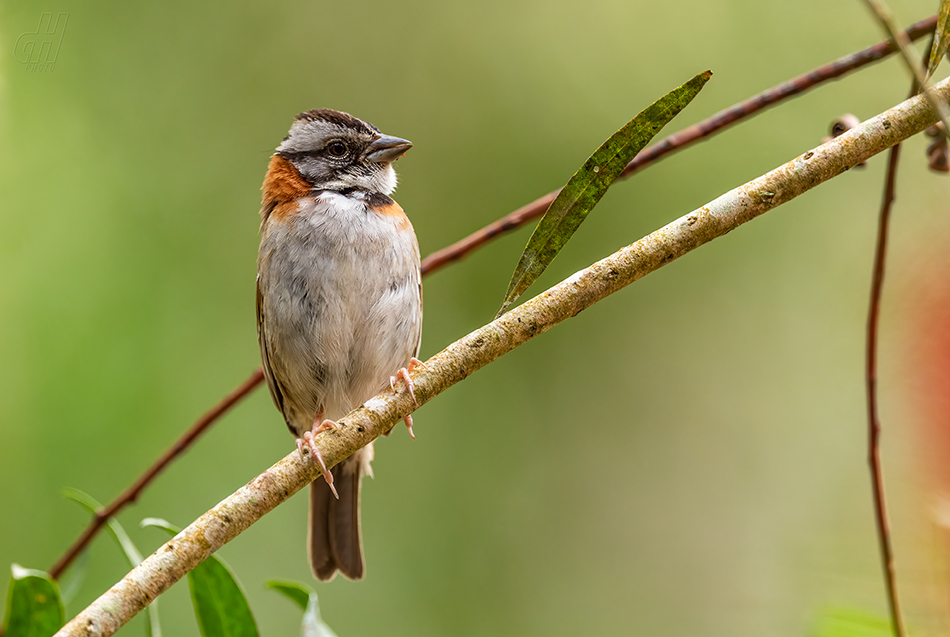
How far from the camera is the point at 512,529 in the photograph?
559 centimetres

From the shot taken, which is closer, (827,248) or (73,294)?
(73,294)

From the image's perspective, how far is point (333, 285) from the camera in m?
2.61

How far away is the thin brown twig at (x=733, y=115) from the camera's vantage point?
174 centimetres

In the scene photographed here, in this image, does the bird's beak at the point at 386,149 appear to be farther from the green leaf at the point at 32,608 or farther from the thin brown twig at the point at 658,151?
the green leaf at the point at 32,608

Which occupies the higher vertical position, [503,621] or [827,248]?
[827,248]

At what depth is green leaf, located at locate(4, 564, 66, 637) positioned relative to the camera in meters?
1.77

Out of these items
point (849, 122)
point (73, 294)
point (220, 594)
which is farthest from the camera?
point (73, 294)

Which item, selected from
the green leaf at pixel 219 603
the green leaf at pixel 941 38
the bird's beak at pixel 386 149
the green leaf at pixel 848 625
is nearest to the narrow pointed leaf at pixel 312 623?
the green leaf at pixel 219 603

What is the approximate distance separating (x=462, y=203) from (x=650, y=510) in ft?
8.18

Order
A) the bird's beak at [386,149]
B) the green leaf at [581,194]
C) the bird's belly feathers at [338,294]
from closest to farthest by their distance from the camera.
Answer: the green leaf at [581,194], the bird's belly feathers at [338,294], the bird's beak at [386,149]

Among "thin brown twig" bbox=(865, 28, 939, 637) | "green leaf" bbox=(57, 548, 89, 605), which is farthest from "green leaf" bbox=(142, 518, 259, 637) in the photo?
"thin brown twig" bbox=(865, 28, 939, 637)

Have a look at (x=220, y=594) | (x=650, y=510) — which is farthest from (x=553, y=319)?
(x=650, y=510)

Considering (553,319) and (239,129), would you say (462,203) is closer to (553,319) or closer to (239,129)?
(239,129)

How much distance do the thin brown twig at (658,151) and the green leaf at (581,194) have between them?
28cm
